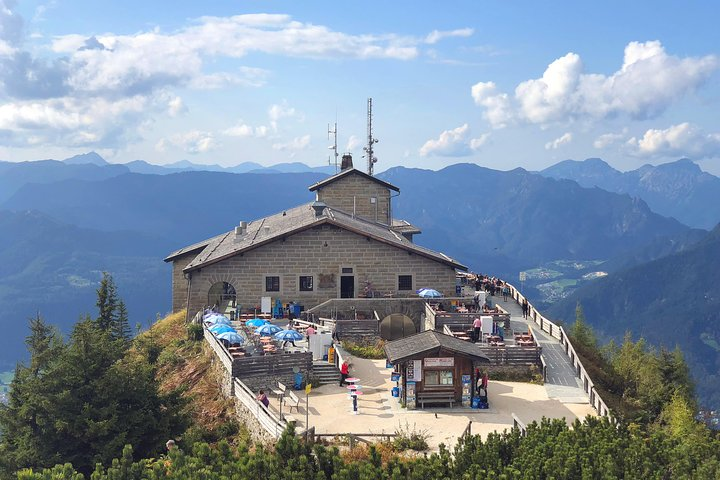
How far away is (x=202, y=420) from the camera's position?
26625 mm

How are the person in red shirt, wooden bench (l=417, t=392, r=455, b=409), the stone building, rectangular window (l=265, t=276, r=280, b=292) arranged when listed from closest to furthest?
wooden bench (l=417, t=392, r=455, b=409) → the person in red shirt → the stone building → rectangular window (l=265, t=276, r=280, b=292)

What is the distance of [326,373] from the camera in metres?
28.5

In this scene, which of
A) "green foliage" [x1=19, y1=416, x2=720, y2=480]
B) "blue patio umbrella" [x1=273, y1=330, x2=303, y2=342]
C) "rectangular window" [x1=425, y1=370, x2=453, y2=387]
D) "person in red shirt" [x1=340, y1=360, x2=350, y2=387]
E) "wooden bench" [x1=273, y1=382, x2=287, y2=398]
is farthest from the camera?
"blue patio umbrella" [x1=273, y1=330, x2=303, y2=342]

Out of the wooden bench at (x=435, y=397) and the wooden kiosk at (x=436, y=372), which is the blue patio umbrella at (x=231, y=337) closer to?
the wooden kiosk at (x=436, y=372)

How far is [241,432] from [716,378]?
196317mm

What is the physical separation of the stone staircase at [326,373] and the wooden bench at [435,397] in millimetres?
4420

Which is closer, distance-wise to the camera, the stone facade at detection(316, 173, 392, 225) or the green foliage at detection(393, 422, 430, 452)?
the green foliage at detection(393, 422, 430, 452)

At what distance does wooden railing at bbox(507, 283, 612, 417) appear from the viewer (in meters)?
25.0

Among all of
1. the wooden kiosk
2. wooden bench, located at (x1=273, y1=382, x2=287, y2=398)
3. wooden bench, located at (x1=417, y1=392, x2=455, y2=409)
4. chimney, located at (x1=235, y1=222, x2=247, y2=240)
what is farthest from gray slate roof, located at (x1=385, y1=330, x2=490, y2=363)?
chimney, located at (x1=235, y1=222, x2=247, y2=240)

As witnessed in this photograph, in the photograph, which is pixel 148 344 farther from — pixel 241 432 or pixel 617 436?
pixel 617 436

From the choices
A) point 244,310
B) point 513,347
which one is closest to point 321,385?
point 513,347

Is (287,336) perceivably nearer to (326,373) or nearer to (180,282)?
(326,373)

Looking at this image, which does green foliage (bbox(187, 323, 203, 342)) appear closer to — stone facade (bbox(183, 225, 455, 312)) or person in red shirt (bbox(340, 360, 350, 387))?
stone facade (bbox(183, 225, 455, 312))

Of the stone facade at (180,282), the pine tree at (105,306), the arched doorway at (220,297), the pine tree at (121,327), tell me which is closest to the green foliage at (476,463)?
the arched doorway at (220,297)
